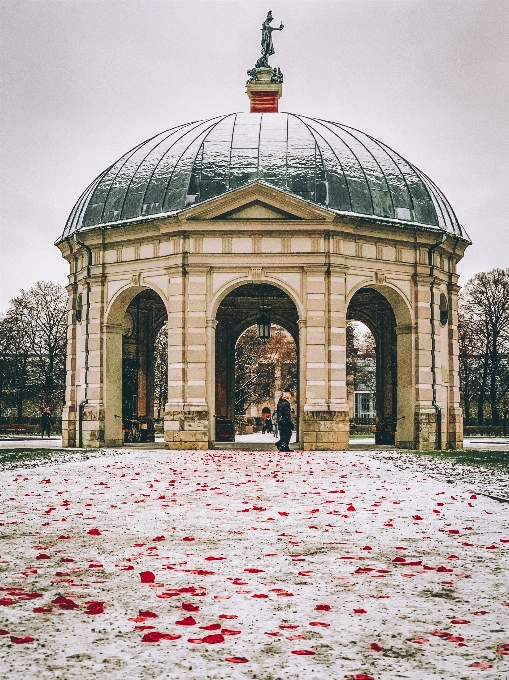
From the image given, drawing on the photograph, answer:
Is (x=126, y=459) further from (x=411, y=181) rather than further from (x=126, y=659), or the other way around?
(x=126, y=659)

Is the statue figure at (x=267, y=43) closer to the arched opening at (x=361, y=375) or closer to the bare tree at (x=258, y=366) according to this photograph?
the arched opening at (x=361, y=375)

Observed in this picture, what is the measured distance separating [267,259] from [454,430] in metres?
9.10

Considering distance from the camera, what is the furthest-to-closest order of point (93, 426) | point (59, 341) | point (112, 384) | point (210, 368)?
point (59, 341), point (112, 384), point (93, 426), point (210, 368)

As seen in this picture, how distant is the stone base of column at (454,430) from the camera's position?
29328mm

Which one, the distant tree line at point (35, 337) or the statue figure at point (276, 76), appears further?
the distant tree line at point (35, 337)

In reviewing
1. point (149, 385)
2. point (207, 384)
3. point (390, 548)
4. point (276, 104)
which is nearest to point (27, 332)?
point (149, 385)

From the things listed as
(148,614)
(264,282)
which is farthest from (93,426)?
(148,614)

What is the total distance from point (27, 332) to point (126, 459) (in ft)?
122

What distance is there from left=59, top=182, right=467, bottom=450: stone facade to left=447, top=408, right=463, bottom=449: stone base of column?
0.55 meters

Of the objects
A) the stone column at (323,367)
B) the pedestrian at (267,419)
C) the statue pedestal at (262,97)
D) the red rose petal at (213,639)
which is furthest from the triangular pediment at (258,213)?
the pedestrian at (267,419)

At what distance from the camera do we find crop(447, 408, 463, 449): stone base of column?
29.3m

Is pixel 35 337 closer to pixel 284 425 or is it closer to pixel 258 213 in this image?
pixel 258 213

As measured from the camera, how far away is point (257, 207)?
84.7ft

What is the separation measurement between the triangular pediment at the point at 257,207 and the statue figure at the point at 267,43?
10.8 metres
